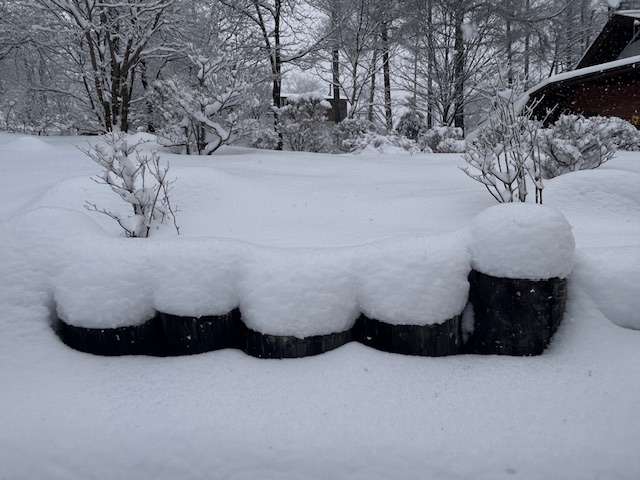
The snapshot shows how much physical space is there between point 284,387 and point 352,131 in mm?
10517

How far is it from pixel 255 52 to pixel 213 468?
12727 mm

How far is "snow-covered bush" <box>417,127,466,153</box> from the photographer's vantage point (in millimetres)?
10266

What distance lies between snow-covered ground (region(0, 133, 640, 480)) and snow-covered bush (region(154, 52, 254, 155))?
4.33 m

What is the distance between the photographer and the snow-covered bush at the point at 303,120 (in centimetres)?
1034

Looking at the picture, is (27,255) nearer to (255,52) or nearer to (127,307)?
(127,307)

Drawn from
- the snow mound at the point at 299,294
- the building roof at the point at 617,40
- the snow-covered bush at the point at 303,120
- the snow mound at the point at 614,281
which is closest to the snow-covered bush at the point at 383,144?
the snow-covered bush at the point at 303,120

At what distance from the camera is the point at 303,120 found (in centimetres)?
1045

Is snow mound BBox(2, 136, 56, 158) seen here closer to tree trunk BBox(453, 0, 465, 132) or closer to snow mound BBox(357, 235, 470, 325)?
snow mound BBox(357, 235, 470, 325)

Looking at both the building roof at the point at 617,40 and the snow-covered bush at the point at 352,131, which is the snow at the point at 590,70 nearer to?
the snow-covered bush at the point at 352,131

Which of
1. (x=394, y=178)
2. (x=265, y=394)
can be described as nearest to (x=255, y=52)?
(x=394, y=178)

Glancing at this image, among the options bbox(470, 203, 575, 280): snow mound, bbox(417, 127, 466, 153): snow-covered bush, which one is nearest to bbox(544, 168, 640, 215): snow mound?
bbox(470, 203, 575, 280): snow mound

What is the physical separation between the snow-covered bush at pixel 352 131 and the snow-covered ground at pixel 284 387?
819 centimetres

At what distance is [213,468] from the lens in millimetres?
1856

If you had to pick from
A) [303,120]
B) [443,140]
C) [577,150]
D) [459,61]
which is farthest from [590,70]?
[303,120]
